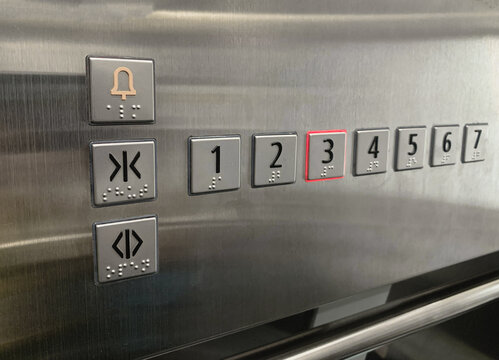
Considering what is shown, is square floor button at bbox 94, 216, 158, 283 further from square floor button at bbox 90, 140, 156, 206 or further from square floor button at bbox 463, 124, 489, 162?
square floor button at bbox 463, 124, 489, 162

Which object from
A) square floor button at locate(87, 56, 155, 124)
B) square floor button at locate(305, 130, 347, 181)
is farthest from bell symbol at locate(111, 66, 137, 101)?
square floor button at locate(305, 130, 347, 181)

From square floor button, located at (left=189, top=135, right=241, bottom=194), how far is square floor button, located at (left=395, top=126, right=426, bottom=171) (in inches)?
11.9

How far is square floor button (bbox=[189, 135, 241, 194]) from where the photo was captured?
58cm

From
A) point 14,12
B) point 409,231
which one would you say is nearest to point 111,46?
point 14,12

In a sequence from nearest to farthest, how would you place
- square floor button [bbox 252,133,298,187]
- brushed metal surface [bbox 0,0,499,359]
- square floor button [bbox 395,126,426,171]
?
brushed metal surface [bbox 0,0,499,359] → square floor button [bbox 252,133,298,187] → square floor button [bbox 395,126,426,171]

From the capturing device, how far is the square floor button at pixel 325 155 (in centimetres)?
67

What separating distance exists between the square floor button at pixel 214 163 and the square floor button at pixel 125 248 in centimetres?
7

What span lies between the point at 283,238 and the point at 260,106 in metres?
0.19

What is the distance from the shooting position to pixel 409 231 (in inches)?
32.4

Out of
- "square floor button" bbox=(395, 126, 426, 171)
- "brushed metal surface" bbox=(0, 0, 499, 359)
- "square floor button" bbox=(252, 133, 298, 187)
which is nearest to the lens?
"brushed metal surface" bbox=(0, 0, 499, 359)

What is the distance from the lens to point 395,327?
2.66ft

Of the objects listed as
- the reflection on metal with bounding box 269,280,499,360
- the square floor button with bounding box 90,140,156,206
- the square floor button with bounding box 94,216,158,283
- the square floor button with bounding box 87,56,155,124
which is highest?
the square floor button with bounding box 87,56,155,124

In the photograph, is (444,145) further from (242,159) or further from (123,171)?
(123,171)

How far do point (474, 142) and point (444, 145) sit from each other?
0.29 feet
